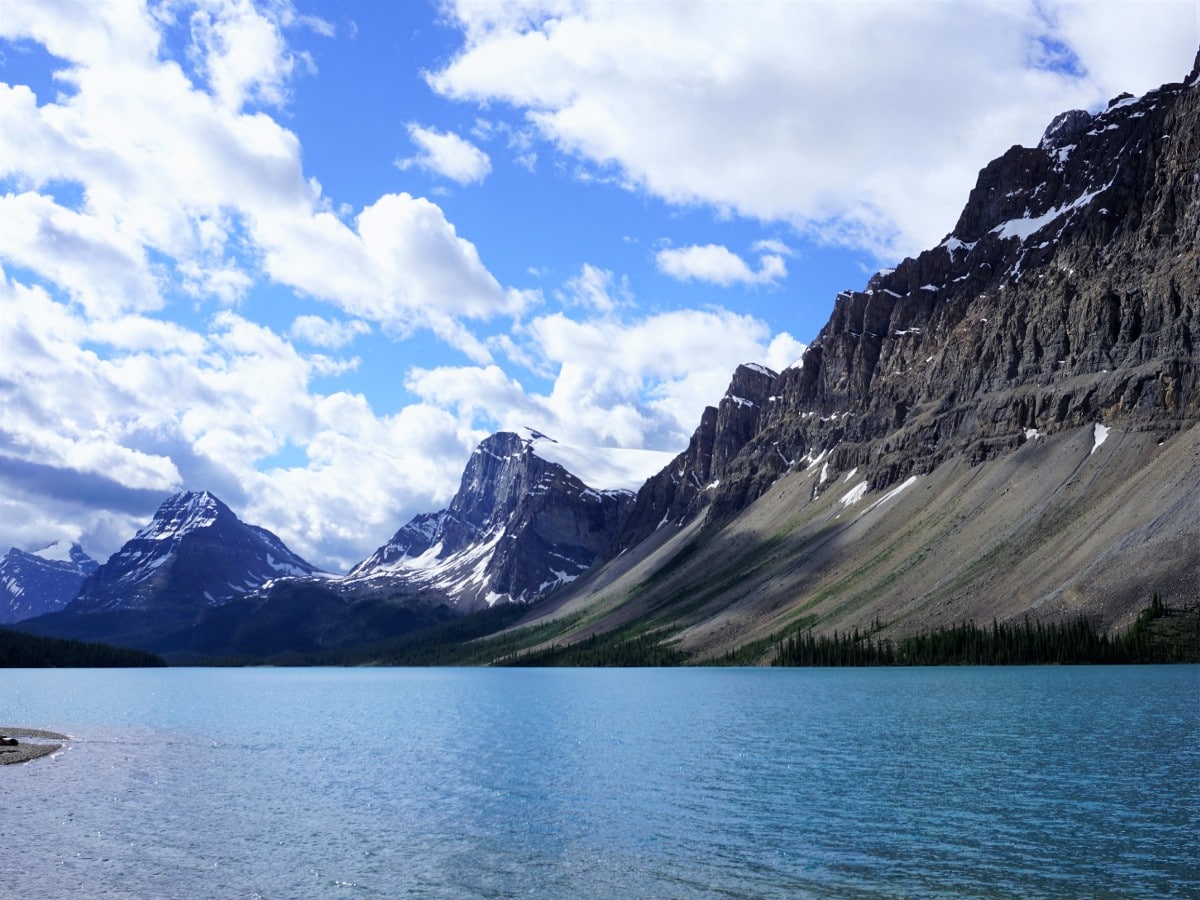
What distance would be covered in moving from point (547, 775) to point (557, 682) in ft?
414

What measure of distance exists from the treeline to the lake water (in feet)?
168

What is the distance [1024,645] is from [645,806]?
125882 mm

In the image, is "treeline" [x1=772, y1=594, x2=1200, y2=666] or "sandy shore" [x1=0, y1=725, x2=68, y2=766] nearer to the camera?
"sandy shore" [x1=0, y1=725, x2=68, y2=766]

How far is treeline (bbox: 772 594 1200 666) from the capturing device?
464 ft

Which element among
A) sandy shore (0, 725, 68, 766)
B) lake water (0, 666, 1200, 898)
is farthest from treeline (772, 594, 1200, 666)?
sandy shore (0, 725, 68, 766)

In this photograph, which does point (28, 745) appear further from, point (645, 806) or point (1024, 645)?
point (1024, 645)

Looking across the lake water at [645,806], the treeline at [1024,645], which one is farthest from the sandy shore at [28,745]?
the treeline at [1024,645]

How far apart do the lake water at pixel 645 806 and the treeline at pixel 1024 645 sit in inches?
Answer: 2011

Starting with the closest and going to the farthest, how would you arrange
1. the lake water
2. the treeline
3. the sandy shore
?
the lake water → the sandy shore → the treeline

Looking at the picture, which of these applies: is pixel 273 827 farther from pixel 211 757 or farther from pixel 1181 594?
pixel 1181 594

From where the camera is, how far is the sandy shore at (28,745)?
6794cm

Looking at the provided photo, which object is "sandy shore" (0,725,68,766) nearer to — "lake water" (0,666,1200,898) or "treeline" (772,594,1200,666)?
"lake water" (0,666,1200,898)

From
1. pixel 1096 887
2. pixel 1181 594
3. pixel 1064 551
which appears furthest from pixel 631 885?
pixel 1064 551

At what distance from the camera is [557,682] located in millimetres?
184750
